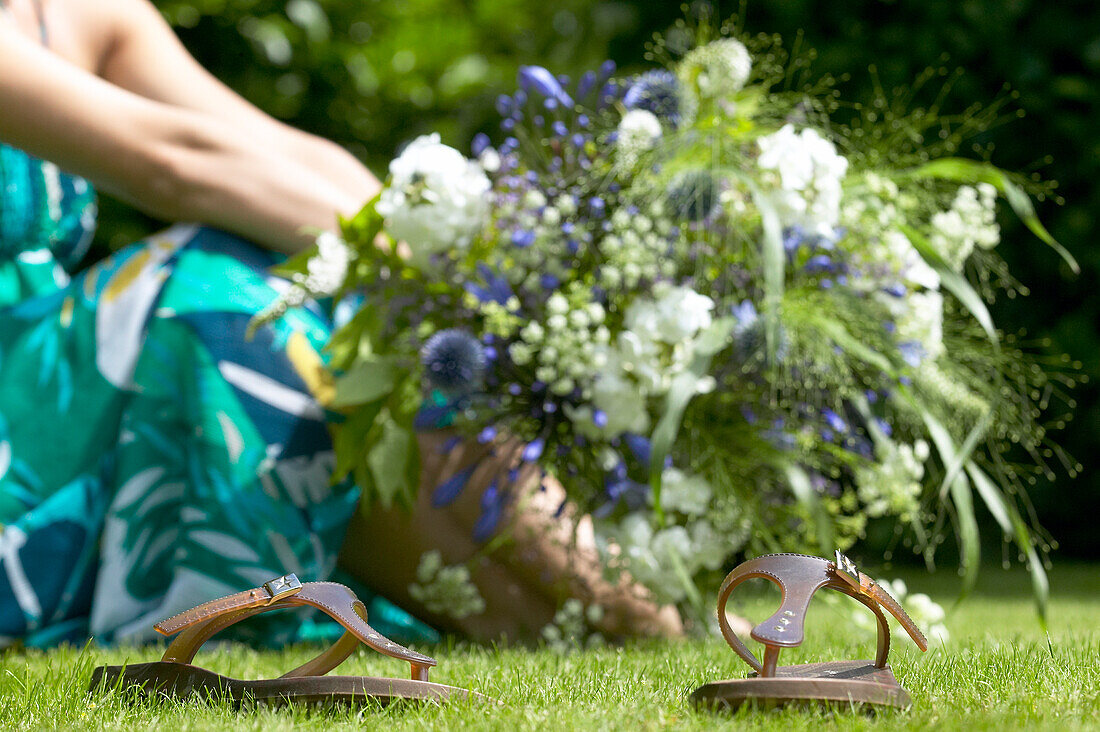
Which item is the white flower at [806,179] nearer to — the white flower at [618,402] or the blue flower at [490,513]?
the white flower at [618,402]

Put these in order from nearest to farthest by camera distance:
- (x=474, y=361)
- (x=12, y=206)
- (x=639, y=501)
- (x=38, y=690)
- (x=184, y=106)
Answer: (x=38, y=690) → (x=474, y=361) → (x=639, y=501) → (x=12, y=206) → (x=184, y=106)

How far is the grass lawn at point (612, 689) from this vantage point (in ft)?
3.41

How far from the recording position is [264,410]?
1906mm

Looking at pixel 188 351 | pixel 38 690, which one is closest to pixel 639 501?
pixel 188 351

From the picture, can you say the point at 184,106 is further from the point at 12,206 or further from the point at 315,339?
the point at 315,339

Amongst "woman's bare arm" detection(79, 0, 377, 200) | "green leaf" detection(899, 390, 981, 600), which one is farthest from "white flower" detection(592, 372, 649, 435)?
"woman's bare arm" detection(79, 0, 377, 200)

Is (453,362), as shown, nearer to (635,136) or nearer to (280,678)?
(635,136)

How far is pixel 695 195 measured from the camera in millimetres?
1787

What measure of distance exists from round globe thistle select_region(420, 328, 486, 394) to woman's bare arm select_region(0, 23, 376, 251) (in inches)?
17.9

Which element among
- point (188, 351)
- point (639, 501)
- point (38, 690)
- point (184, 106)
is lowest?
point (38, 690)

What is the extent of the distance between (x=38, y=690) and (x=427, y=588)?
76cm

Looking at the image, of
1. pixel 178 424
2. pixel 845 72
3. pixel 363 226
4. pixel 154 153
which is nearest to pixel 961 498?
pixel 363 226

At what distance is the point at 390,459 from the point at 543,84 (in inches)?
30.8

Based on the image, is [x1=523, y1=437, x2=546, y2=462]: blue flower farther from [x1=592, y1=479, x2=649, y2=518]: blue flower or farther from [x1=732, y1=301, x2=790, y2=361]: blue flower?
[x1=732, y1=301, x2=790, y2=361]: blue flower
